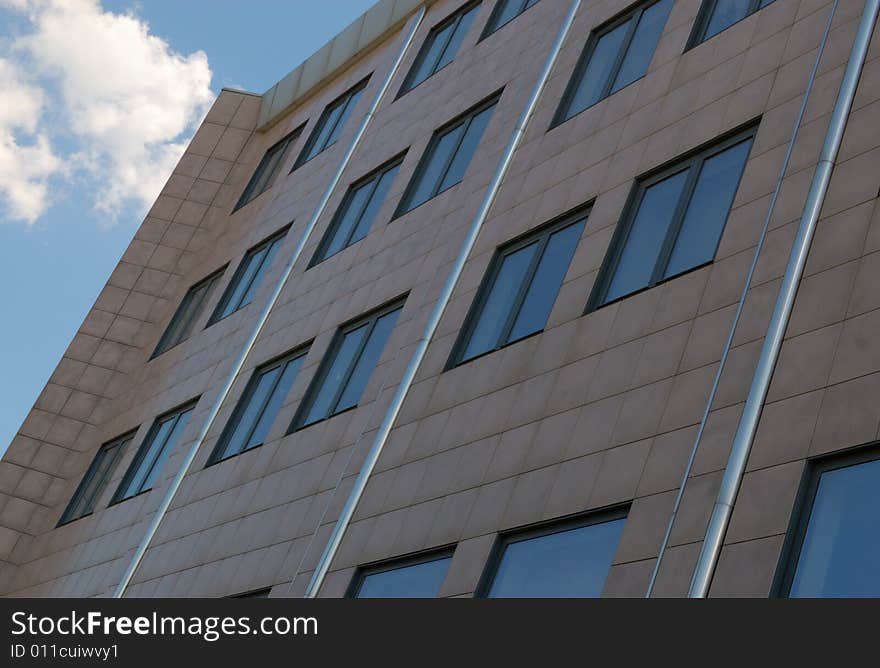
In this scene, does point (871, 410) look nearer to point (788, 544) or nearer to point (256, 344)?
point (788, 544)

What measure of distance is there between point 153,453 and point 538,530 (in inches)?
593

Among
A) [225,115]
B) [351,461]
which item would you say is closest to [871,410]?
[351,461]

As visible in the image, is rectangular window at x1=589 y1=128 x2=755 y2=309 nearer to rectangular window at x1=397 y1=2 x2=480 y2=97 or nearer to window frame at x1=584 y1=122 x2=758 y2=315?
window frame at x1=584 y1=122 x2=758 y2=315

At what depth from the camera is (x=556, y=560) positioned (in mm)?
14031

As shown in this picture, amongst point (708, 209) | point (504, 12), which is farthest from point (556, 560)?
point (504, 12)

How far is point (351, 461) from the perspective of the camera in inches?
738

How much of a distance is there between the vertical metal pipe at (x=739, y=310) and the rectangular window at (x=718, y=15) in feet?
7.03

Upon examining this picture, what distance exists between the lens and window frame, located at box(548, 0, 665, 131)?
1975 cm

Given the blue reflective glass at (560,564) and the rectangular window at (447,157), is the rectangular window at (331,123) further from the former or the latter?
the blue reflective glass at (560,564)

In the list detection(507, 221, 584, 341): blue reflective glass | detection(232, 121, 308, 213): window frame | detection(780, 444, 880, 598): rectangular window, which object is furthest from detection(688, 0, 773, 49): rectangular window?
detection(232, 121, 308, 213): window frame

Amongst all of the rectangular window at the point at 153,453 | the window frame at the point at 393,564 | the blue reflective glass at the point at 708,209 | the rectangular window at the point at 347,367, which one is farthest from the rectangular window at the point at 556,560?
the rectangular window at the point at 153,453

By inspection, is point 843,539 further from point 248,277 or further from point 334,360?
point 248,277

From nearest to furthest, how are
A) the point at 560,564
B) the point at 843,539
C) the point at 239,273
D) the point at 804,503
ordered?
the point at 843,539, the point at 804,503, the point at 560,564, the point at 239,273
